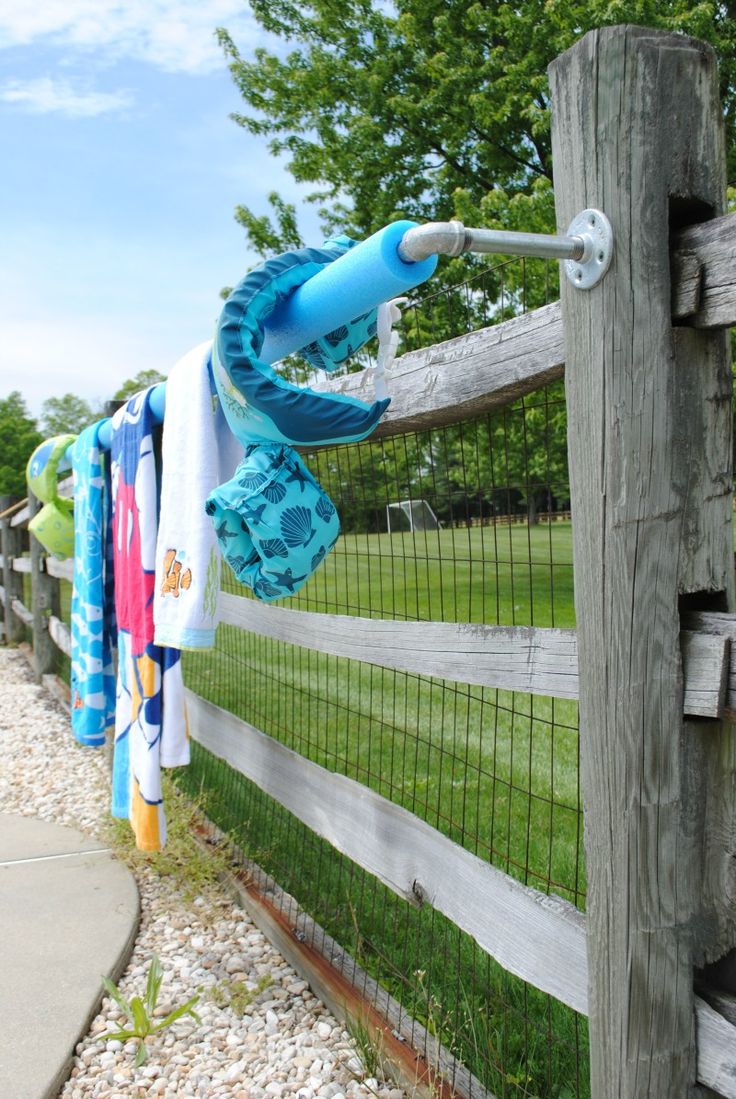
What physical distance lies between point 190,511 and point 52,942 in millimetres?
1608

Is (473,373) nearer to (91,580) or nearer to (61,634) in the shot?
(91,580)

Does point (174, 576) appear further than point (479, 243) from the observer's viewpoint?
Yes

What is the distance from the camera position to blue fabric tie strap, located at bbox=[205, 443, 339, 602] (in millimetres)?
1496

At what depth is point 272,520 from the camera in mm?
1499

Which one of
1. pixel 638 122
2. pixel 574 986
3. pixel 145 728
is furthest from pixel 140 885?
pixel 638 122

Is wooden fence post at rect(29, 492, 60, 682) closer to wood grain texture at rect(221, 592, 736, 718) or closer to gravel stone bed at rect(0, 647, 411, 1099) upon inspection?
gravel stone bed at rect(0, 647, 411, 1099)

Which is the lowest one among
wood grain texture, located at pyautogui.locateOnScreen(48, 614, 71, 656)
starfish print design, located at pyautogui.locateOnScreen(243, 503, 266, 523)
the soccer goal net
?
wood grain texture, located at pyautogui.locateOnScreen(48, 614, 71, 656)

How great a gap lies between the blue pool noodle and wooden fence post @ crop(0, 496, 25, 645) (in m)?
7.63

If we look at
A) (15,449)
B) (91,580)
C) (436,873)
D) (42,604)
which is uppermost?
(15,449)

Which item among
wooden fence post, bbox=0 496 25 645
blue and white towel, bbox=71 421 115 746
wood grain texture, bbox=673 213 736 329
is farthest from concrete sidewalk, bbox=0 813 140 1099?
wooden fence post, bbox=0 496 25 645

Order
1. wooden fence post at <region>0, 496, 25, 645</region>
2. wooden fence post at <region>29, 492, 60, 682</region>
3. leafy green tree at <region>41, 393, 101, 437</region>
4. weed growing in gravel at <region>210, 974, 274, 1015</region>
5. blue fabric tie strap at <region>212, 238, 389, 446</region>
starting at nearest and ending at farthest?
blue fabric tie strap at <region>212, 238, 389, 446</region>, weed growing in gravel at <region>210, 974, 274, 1015</region>, wooden fence post at <region>29, 492, 60, 682</region>, wooden fence post at <region>0, 496, 25, 645</region>, leafy green tree at <region>41, 393, 101, 437</region>

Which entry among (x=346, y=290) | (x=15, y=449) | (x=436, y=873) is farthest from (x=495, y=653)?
(x=15, y=449)

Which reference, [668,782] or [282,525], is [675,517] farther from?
[282,525]

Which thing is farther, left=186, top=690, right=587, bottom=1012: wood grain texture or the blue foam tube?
left=186, top=690, right=587, bottom=1012: wood grain texture
